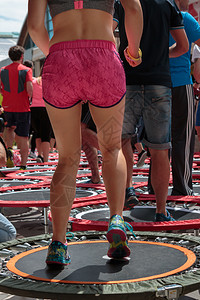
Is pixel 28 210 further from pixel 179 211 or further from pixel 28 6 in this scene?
pixel 28 6

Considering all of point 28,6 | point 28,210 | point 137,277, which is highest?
point 28,6

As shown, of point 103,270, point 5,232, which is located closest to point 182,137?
point 5,232

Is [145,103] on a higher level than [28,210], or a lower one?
higher

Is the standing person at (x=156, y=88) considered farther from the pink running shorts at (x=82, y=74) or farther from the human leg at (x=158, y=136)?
the pink running shorts at (x=82, y=74)

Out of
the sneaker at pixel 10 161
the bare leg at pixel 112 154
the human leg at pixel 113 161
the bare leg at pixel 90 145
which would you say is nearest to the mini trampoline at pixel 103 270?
the human leg at pixel 113 161

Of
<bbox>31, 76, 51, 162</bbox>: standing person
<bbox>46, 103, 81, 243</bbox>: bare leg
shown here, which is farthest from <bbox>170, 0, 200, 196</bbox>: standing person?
<bbox>31, 76, 51, 162</bbox>: standing person

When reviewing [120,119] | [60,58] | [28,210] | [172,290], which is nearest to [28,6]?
[60,58]

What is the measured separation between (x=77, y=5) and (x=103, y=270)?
1.08 metres

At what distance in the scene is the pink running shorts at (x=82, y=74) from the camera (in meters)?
1.93

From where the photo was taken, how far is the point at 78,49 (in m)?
1.94

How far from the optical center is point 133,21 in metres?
2.05

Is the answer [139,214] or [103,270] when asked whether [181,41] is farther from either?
[103,270]

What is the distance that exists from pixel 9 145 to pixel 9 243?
5199 mm

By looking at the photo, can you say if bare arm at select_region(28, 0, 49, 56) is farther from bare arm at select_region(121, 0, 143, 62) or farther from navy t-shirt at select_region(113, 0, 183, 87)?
navy t-shirt at select_region(113, 0, 183, 87)
